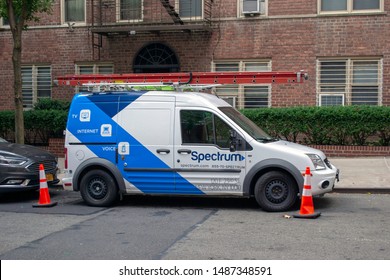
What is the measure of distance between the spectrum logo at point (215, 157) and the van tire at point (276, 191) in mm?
519

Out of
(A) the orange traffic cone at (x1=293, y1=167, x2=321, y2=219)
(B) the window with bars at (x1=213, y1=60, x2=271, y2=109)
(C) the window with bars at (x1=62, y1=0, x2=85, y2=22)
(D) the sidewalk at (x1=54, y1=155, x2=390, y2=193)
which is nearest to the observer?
(A) the orange traffic cone at (x1=293, y1=167, x2=321, y2=219)

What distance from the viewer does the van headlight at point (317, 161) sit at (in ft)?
29.3

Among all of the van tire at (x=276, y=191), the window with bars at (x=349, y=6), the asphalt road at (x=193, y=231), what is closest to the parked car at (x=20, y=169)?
the asphalt road at (x=193, y=231)

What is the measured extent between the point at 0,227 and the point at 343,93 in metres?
11.2

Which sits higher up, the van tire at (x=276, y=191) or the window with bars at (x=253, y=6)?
the window with bars at (x=253, y=6)

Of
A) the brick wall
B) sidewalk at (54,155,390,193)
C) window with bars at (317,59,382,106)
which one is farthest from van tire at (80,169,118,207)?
window with bars at (317,59,382,106)

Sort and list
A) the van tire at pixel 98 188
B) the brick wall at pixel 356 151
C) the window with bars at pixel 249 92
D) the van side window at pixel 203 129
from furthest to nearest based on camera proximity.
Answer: the window with bars at pixel 249 92 < the brick wall at pixel 356 151 < the van tire at pixel 98 188 < the van side window at pixel 203 129

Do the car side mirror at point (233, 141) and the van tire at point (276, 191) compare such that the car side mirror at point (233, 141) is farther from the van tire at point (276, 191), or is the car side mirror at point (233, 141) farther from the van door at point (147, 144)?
the van door at point (147, 144)

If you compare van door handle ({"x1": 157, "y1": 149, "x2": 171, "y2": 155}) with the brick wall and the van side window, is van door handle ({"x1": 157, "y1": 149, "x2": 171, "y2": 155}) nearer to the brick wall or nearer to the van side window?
the van side window

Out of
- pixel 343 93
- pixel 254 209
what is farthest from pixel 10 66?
pixel 254 209

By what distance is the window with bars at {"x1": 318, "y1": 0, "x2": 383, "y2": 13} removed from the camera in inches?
631

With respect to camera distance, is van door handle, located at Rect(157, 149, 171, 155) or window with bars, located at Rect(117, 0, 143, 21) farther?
window with bars, located at Rect(117, 0, 143, 21)

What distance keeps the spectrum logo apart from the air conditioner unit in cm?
853

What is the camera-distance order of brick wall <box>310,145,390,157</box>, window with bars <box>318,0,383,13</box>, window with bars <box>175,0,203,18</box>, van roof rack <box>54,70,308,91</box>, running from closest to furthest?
van roof rack <box>54,70,308,91</box> → brick wall <box>310,145,390,157</box> → window with bars <box>318,0,383,13</box> → window with bars <box>175,0,203,18</box>
